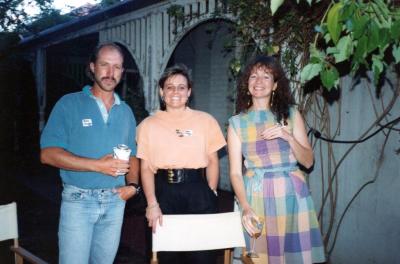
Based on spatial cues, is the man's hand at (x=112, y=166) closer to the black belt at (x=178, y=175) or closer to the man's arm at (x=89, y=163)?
the man's arm at (x=89, y=163)

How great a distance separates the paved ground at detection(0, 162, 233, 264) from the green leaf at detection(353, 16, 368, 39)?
2.20 m

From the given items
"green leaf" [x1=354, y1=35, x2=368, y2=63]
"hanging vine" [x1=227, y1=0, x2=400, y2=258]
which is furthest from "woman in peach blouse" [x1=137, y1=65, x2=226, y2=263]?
"green leaf" [x1=354, y1=35, x2=368, y2=63]

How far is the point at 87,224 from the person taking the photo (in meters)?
2.57

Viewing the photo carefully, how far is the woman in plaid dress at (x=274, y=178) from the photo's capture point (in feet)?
8.76

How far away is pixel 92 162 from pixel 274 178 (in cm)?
125

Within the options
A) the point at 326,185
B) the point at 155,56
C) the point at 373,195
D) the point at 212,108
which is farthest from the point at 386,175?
the point at 212,108

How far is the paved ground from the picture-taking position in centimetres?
515

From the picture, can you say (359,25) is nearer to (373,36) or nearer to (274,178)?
(373,36)

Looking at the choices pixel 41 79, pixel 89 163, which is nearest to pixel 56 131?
pixel 89 163

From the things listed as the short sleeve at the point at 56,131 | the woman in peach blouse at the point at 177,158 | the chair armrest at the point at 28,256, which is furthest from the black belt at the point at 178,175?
the chair armrest at the point at 28,256

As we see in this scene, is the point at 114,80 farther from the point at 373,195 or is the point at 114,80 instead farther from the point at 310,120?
the point at 373,195

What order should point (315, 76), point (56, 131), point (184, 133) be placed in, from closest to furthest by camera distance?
point (56, 131), point (184, 133), point (315, 76)

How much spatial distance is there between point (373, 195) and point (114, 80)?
2681 millimetres

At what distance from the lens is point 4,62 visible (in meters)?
9.57
